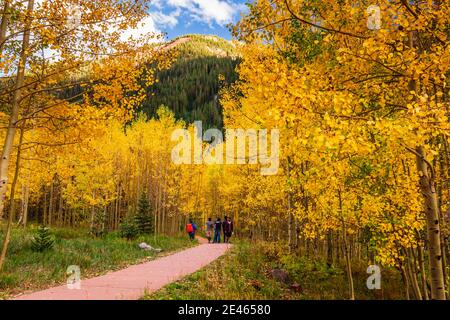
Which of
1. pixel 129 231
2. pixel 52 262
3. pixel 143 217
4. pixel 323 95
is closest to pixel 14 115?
pixel 52 262

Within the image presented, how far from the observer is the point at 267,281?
32.8 feet

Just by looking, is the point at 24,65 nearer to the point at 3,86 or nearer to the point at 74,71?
the point at 74,71

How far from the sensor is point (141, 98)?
736cm

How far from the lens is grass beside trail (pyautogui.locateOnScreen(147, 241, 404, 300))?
707 cm

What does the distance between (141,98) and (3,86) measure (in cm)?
355

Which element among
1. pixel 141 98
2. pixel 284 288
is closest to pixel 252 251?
pixel 284 288

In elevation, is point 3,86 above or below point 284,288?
above

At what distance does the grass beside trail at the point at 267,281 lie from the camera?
7.07 meters
